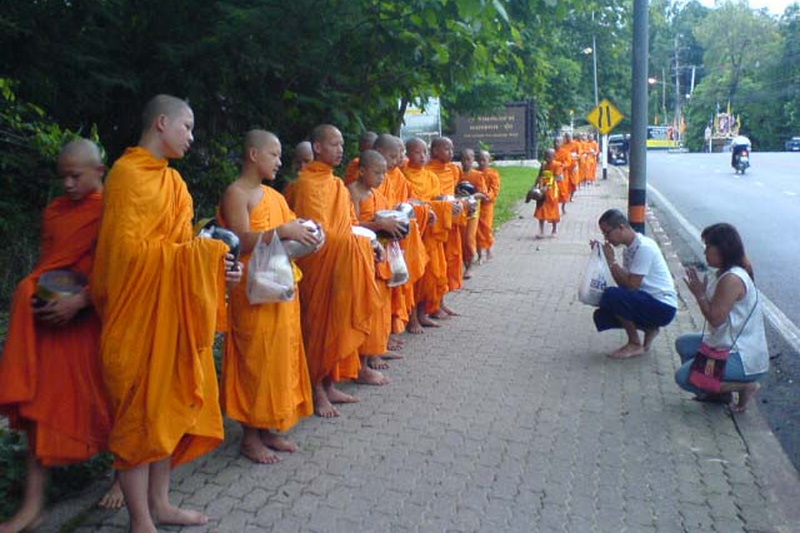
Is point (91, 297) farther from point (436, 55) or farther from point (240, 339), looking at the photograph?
point (436, 55)

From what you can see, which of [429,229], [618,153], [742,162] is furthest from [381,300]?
[618,153]

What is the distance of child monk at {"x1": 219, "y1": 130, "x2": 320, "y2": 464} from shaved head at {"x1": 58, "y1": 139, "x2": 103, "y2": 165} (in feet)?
2.73

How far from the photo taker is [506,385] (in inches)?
256

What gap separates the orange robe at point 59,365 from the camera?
3754 millimetres

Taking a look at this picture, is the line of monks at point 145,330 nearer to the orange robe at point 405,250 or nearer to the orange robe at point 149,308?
the orange robe at point 149,308

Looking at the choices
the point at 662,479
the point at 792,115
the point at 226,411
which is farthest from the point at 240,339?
the point at 792,115

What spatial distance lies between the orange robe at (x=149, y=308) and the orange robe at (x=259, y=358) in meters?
0.88

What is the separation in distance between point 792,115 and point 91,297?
82.8 meters

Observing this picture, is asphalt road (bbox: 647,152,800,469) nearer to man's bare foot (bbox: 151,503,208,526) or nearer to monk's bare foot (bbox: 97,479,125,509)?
man's bare foot (bbox: 151,503,208,526)

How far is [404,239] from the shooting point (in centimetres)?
720

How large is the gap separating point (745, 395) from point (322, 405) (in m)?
2.81

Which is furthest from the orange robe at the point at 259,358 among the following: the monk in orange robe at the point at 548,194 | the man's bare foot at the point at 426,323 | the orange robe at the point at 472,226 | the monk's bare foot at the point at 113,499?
the monk in orange robe at the point at 548,194

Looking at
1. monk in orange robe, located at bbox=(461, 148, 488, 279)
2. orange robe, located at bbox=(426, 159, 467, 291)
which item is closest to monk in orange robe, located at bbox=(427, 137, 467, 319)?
orange robe, located at bbox=(426, 159, 467, 291)

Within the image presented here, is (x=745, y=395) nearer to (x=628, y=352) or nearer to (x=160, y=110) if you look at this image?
(x=628, y=352)
